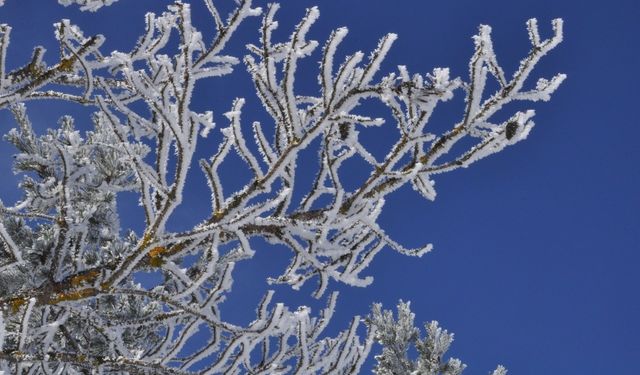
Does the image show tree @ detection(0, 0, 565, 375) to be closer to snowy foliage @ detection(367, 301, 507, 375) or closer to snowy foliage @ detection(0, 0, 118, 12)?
snowy foliage @ detection(0, 0, 118, 12)

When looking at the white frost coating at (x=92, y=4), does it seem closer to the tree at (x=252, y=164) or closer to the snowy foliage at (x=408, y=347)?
the tree at (x=252, y=164)

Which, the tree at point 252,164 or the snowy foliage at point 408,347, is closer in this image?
the tree at point 252,164

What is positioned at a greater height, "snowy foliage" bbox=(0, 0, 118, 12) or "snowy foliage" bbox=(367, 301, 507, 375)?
"snowy foliage" bbox=(367, 301, 507, 375)

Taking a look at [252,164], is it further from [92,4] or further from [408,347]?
[408,347]

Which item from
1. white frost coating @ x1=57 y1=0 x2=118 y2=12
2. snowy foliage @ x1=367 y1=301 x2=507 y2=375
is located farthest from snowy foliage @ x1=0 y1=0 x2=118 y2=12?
snowy foliage @ x1=367 y1=301 x2=507 y2=375

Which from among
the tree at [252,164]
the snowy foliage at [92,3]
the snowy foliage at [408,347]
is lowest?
the tree at [252,164]

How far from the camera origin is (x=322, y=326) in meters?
3.60

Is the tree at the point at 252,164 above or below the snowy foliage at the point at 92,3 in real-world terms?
below

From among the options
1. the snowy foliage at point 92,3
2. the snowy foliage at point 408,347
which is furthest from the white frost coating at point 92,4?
the snowy foliage at point 408,347

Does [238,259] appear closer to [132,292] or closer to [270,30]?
[132,292]

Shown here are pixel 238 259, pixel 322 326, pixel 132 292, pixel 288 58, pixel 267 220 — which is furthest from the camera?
pixel 238 259

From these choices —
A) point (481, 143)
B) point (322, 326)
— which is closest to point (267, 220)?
point (481, 143)

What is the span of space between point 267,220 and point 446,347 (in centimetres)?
1306

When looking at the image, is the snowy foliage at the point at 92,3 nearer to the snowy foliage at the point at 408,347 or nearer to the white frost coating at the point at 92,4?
the white frost coating at the point at 92,4
